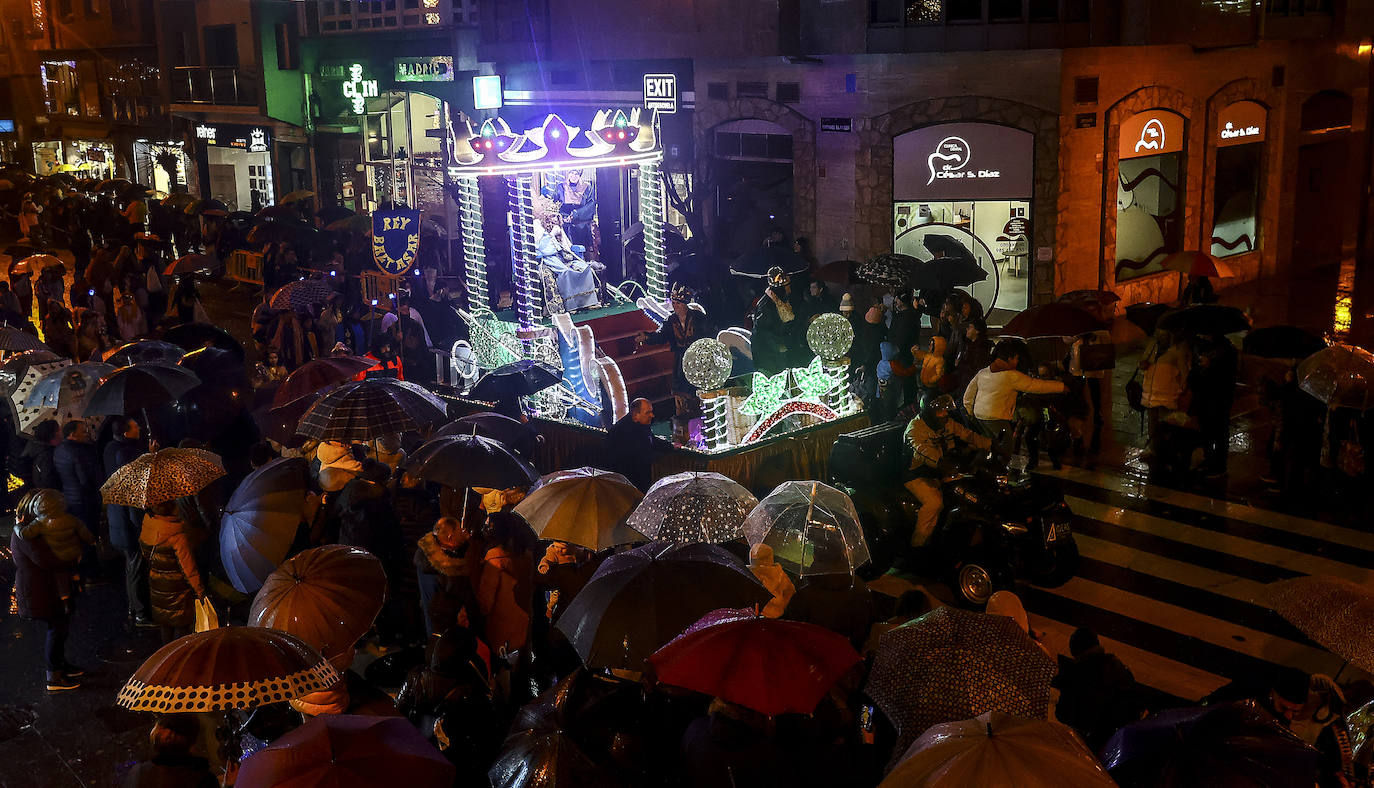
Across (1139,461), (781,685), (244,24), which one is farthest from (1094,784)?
(244,24)

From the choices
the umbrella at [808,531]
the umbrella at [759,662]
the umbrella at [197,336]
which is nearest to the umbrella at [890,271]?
the umbrella at [808,531]

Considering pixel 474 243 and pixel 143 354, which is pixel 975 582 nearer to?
pixel 474 243

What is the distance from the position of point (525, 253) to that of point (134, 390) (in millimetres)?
5393

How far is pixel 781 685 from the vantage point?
5.89m

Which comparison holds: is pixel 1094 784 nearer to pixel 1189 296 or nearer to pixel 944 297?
pixel 944 297

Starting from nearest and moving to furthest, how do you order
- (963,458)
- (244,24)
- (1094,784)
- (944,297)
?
(1094,784)
(963,458)
(944,297)
(244,24)

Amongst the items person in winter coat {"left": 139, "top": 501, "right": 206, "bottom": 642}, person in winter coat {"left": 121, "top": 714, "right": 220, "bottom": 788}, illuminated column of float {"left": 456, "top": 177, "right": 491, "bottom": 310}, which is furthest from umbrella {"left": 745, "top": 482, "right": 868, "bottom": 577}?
illuminated column of float {"left": 456, "top": 177, "right": 491, "bottom": 310}

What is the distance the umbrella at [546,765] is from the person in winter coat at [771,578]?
2385 millimetres

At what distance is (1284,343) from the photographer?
12641mm

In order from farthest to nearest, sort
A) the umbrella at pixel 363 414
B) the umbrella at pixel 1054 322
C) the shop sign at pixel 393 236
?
1. the shop sign at pixel 393 236
2. the umbrella at pixel 1054 322
3. the umbrella at pixel 363 414

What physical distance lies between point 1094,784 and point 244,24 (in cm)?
3738

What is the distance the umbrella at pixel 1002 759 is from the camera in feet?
15.9

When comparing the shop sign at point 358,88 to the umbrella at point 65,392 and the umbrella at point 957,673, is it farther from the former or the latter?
the umbrella at point 957,673

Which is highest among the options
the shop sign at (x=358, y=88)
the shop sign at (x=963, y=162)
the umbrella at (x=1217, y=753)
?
the shop sign at (x=358, y=88)
